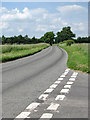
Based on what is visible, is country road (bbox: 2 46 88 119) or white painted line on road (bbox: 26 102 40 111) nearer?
country road (bbox: 2 46 88 119)

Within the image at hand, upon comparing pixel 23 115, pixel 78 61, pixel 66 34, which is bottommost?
pixel 23 115

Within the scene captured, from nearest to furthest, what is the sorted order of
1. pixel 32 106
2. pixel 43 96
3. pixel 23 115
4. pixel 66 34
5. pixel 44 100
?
pixel 23 115 → pixel 32 106 → pixel 44 100 → pixel 43 96 → pixel 66 34

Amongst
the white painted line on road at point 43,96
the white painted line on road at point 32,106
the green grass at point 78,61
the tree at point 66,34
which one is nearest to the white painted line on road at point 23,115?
the white painted line on road at point 32,106

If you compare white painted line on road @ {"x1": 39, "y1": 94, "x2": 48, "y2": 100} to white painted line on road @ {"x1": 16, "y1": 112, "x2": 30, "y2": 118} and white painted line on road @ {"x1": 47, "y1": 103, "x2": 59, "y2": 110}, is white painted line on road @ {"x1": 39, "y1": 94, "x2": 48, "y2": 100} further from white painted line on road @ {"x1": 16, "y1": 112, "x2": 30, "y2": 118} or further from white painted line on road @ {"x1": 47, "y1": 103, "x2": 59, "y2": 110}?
white painted line on road @ {"x1": 16, "y1": 112, "x2": 30, "y2": 118}

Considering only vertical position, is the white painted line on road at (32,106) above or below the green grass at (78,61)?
below

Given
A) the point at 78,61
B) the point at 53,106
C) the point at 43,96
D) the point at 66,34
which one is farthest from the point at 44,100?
the point at 66,34

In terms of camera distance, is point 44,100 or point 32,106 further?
point 44,100

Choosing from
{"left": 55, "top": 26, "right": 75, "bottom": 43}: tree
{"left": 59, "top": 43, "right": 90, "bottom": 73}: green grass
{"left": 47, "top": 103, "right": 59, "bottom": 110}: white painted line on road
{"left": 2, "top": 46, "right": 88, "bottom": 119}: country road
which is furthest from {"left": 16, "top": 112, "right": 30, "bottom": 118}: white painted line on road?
{"left": 55, "top": 26, "right": 75, "bottom": 43}: tree

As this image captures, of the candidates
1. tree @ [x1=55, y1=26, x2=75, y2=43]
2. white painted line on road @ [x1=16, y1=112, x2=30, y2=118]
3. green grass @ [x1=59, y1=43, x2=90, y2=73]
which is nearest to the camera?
white painted line on road @ [x1=16, y1=112, x2=30, y2=118]

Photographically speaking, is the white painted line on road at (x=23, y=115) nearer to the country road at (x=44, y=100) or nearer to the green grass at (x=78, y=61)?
the country road at (x=44, y=100)

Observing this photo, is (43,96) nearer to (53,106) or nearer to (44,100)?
(44,100)

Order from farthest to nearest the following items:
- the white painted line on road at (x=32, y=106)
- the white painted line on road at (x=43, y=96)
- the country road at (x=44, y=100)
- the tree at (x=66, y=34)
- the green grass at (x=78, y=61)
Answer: the tree at (x=66, y=34) → the green grass at (x=78, y=61) → the white painted line on road at (x=43, y=96) → the white painted line on road at (x=32, y=106) → the country road at (x=44, y=100)

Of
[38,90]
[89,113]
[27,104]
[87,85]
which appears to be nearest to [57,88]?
[38,90]

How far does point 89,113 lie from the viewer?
17.6 ft
